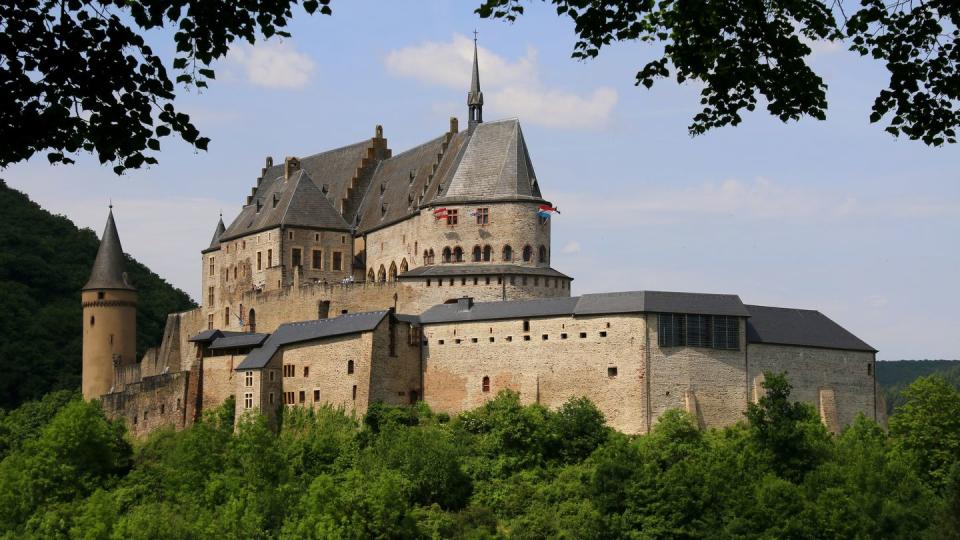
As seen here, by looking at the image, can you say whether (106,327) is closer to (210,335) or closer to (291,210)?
(210,335)

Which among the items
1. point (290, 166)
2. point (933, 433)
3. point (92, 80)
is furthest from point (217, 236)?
point (92, 80)

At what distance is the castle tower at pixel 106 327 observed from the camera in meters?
76.6

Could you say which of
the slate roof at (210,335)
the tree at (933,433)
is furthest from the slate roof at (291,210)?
the tree at (933,433)

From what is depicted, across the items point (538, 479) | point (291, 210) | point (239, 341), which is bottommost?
point (538, 479)

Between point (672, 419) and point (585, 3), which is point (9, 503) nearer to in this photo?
point (672, 419)

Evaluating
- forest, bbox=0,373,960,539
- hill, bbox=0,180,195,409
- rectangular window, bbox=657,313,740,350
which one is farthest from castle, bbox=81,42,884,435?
hill, bbox=0,180,195,409

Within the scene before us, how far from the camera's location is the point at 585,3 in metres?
14.8

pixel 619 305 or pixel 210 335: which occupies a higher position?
pixel 619 305

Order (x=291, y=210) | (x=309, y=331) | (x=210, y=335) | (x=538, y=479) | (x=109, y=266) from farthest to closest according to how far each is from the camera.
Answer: (x=109, y=266)
(x=291, y=210)
(x=210, y=335)
(x=309, y=331)
(x=538, y=479)

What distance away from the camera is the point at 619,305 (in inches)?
2362

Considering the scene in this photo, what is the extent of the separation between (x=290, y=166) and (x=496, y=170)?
16.6 meters

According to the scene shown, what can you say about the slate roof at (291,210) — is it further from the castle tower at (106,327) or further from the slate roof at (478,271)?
the slate roof at (478,271)

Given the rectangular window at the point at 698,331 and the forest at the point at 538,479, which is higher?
the rectangular window at the point at 698,331

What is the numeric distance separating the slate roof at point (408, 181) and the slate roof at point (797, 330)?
1667 cm
